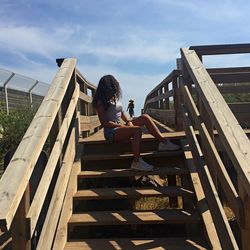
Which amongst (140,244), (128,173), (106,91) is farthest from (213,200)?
(106,91)

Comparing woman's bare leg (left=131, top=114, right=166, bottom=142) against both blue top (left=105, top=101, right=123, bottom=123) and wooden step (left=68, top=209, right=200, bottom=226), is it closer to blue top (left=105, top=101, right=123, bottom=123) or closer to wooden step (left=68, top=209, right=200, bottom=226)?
blue top (left=105, top=101, right=123, bottom=123)

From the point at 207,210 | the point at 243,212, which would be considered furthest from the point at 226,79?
the point at 243,212

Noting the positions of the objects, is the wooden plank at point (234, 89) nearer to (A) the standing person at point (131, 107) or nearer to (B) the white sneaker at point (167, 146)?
(B) the white sneaker at point (167, 146)

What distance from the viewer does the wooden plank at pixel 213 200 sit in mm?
3414

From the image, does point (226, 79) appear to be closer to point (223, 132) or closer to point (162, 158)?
point (162, 158)

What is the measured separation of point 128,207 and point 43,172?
258cm

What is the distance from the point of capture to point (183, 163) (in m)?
5.20

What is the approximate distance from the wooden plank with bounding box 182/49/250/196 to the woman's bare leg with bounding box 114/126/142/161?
97cm

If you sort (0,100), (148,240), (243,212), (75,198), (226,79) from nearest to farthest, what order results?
(243,212), (148,240), (75,198), (226,79), (0,100)

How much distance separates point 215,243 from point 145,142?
2.07 m

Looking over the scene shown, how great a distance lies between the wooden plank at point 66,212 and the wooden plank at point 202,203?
4.08ft

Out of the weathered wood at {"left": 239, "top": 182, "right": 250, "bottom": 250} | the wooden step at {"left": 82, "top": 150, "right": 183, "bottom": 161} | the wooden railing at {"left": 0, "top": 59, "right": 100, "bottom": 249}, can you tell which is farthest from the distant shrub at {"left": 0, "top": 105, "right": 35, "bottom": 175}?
the weathered wood at {"left": 239, "top": 182, "right": 250, "bottom": 250}

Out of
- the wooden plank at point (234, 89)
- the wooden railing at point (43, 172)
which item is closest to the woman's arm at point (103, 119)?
the wooden railing at point (43, 172)

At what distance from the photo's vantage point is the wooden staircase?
4.00 metres
